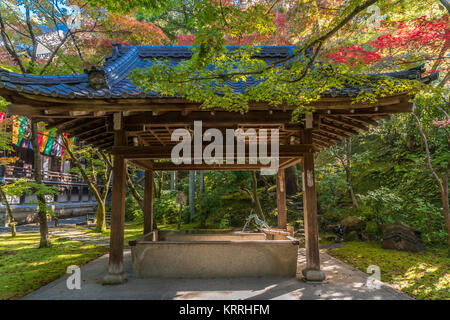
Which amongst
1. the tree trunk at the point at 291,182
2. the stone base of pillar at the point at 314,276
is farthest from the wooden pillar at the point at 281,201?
the tree trunk at the point at 291,182

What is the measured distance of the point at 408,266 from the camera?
20.3 ft

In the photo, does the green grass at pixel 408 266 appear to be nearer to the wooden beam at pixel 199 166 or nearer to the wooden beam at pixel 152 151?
the wooden beam at pixel 152 151

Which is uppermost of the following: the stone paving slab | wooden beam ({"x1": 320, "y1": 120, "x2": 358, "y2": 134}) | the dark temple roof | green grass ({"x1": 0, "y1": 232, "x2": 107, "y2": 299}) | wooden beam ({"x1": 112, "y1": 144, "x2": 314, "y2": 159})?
the dark temple roof

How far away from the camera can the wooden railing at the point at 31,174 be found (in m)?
18.8

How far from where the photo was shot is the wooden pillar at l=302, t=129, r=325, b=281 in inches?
199

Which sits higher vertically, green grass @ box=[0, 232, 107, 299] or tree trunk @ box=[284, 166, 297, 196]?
tree trunk @ box=[284, 166, 297, 196]

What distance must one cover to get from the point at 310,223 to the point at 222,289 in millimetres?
2168

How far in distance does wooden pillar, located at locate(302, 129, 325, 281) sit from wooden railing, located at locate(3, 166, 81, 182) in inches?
865

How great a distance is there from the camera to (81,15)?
31.0ft

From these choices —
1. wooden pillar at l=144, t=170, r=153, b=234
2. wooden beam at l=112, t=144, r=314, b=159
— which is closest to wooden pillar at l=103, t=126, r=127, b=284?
wooden beam at l=112, t=144, r=314, b=159

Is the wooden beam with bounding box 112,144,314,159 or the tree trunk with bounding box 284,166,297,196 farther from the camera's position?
the tree trunk with bounding box 284,166,297,196

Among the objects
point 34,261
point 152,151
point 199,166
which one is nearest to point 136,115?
point 152,151

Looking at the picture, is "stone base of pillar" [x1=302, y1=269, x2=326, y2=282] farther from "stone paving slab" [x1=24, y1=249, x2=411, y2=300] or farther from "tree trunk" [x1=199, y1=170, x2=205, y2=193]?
"tree trunk" [x1=199, y1=170, x2=205, y2=193]

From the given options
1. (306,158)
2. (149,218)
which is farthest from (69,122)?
(306,158)
